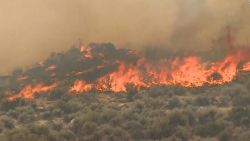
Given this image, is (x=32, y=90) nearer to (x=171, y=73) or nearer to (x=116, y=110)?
(x=171, y=73)

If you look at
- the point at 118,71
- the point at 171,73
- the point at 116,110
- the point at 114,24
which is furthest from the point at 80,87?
the point at 116,110

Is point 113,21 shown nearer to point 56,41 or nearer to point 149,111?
point 56,41

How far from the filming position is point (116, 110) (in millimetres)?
42656

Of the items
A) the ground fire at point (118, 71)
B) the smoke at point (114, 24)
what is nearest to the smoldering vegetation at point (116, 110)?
the ground fire at point (118, 71)

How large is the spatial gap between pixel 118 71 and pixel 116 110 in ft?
42.1

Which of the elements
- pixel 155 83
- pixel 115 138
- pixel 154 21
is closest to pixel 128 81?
pixel 155 83

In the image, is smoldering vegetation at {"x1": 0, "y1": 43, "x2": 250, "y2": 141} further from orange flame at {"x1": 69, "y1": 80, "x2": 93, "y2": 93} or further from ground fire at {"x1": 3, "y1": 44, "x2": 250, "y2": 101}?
orange flame at {"x1": 69, "y1": 80, "x2": 93, "y2": 93}

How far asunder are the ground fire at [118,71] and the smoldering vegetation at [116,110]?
0.15 m

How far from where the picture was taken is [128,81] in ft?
179

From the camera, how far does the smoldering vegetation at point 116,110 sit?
33312mm

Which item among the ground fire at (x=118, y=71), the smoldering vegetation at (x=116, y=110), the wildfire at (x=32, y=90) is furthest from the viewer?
the wildfire at (x=32, y=90)

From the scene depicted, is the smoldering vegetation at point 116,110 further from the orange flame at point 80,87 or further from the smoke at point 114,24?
the smoke at point 114,24

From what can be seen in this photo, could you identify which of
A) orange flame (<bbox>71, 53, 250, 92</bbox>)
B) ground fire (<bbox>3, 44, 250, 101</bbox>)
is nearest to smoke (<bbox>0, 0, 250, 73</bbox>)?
ground fire (<bbox>3, 44, 250, 101</bbox>)

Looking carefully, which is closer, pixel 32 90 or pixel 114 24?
pixel 114 24
